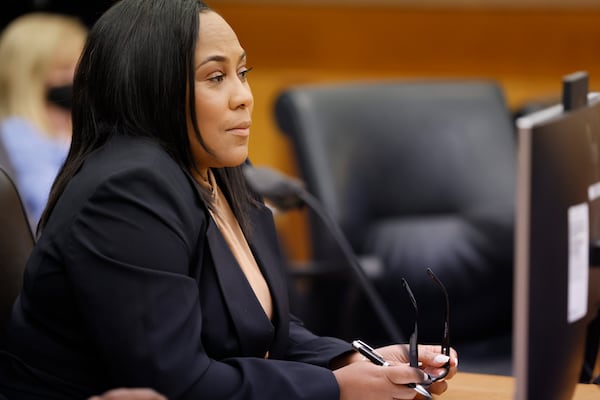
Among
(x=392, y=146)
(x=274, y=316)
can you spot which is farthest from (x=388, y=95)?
(x=274, y=316)

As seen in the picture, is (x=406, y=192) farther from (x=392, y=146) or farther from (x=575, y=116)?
(x=575, y=116)

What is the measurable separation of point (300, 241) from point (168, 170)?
272cm

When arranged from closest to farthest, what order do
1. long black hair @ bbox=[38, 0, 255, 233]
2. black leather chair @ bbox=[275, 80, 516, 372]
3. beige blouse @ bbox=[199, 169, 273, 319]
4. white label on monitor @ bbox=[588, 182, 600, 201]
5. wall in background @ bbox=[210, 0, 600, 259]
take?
1. white label on monitor @ bbox=[588, 182, 600, 201]
2. long black hair @ bbox=[38, 0, 255, 233]
3. beige blouse @ bbox=[199, 169, 273, 319]
4. black leather chair @ bbox=[275, 80, 516, 372]
5. wall in background @ bbox=[210, 0, 600, 259]

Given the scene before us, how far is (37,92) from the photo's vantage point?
3242 mm

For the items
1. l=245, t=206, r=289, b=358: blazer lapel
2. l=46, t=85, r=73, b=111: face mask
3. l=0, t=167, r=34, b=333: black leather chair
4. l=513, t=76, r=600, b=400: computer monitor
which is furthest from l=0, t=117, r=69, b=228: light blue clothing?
l=513, t=76, r=600, b=400: computer monitor

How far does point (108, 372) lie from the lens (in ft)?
4.32

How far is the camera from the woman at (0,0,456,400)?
1.25 meters

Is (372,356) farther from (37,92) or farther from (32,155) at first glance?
(37,92)

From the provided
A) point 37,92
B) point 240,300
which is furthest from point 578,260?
point 37,92

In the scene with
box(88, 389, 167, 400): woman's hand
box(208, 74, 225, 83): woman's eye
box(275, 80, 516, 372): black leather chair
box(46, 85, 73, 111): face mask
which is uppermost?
box(208, 74, 225, 83): woman's eye

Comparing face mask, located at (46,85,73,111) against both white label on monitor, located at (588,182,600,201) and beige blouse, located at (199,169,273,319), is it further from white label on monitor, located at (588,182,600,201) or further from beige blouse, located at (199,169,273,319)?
white label on monitor, located at (588,182,600,201)

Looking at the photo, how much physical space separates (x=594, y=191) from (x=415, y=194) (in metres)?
1.40

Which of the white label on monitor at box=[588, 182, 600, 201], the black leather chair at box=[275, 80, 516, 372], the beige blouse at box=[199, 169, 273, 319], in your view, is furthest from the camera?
the black leather chair at box=[275, 80, 516, 372]

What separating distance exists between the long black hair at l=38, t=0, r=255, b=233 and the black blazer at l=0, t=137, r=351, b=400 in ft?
0.11
